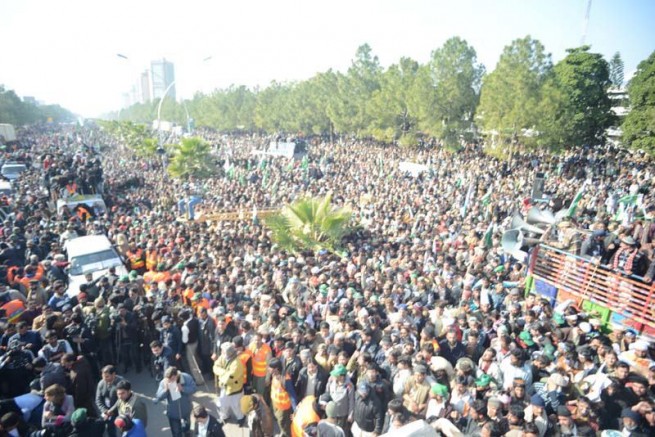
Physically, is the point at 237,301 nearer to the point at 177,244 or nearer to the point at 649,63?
the point at 177,244

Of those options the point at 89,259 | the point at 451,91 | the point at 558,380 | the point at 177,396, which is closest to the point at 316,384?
the point at 177,396

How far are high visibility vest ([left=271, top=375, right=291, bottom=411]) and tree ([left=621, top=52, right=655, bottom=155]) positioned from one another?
2429 cm

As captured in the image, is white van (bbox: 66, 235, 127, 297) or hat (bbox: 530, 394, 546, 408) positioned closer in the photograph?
hat (bbox: 530, 394, 546, 408)

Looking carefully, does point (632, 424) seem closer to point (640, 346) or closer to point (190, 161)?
point (640, 346)

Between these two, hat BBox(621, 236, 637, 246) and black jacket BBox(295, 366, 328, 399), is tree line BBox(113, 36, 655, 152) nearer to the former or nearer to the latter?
hat BBox(621, 236, 637, 246)

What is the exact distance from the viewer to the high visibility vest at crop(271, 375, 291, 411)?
546 centimetres

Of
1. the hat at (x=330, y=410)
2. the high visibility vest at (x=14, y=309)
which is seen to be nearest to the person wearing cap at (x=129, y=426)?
the hat at (x=330, y=410)

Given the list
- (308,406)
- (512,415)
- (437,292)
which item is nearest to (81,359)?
(308,406)

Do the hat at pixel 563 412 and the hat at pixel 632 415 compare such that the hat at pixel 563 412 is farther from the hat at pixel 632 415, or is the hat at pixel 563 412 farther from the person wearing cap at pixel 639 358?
→ the person wearing cap at pixel 639 358

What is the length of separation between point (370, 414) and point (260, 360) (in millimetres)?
1908

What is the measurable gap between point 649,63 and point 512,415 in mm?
29131

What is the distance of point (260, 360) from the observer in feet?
19.8

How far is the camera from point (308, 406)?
4.93 meters

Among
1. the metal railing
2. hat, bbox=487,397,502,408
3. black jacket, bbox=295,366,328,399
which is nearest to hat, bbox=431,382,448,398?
hat, bbox=487,397,502,408
